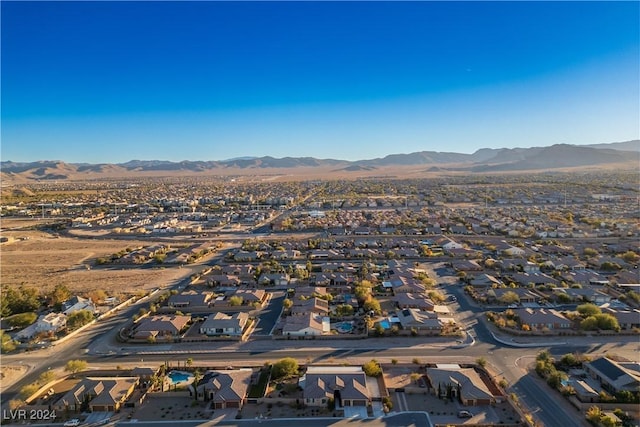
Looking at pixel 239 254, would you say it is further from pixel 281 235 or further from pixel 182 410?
pixel 182 410

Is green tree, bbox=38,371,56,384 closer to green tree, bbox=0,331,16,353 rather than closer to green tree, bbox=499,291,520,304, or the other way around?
green tree, bbox=0,331,16,353

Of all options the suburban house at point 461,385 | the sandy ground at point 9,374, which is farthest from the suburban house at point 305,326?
the sandy ground at point 9,374

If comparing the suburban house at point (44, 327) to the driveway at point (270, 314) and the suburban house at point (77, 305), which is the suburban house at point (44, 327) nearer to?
the suburban house at point (77, 305)

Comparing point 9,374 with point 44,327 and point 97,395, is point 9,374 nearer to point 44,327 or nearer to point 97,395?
point 44,327

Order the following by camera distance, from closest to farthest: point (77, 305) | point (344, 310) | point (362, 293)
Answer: point (344, 310) → point (77, 305) → point (362, 293)

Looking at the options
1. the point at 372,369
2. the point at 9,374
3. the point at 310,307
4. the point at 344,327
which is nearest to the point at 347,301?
the point at 310,307

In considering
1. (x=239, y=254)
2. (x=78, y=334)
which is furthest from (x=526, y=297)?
(x=78, y=334)
